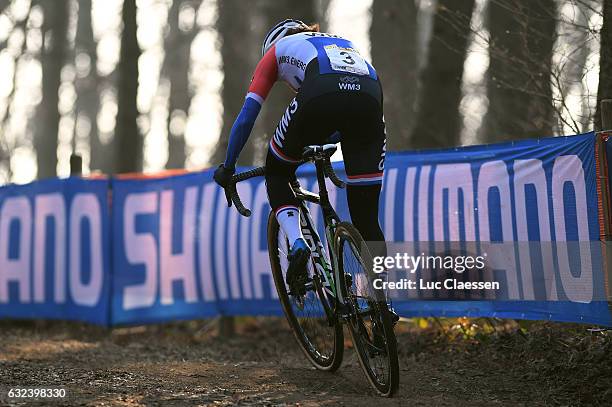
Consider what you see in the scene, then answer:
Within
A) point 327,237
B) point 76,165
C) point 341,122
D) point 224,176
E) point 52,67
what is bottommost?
point 327,237

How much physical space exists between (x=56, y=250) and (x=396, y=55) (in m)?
7.76

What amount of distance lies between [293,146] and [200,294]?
13.9ft

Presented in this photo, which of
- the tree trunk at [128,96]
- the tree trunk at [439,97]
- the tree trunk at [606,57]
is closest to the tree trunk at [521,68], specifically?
the tree trunk at [439,97]

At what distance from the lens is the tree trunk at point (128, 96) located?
1510cm

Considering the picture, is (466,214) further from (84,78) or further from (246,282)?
(84,78)

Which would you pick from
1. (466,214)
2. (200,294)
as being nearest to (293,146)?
(466,214)

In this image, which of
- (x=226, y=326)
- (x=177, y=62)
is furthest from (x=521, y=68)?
(x=177, y=62)

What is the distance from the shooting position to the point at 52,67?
79.4ft

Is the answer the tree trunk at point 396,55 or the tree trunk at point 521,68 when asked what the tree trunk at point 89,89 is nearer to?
the tree trunk at point 396,55

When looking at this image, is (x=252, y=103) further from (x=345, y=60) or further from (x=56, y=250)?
(x=56, y=250)

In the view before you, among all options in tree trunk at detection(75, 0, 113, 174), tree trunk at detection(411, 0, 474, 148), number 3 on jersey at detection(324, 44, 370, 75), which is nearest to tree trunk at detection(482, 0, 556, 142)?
tree trunk at detection(411, 0, 474, 148)

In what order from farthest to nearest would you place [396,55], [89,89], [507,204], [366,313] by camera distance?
[89,89] → [396,55] → [507,204] → [366,313]

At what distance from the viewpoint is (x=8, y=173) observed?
1481 inches

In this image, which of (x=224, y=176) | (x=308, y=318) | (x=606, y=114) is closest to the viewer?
(x=224, y=176)
